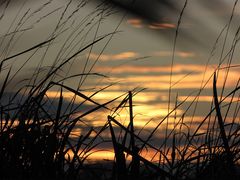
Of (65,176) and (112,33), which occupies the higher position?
(112,33)

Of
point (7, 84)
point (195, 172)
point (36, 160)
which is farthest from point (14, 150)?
point (195, 172)

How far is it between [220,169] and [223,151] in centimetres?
11

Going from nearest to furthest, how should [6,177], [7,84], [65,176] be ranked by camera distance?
[6,177] → [65,176] → [7,84]

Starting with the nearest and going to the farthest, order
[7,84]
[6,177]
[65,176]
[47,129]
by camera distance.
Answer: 1. [6,177]
2. [65,176]
3. [47,129]
4. [7,84]

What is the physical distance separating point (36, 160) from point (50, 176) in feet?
0.35

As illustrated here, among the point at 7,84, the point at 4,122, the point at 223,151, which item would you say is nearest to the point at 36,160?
the point at 4,122

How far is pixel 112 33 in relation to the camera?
Answer: 2.79 meters

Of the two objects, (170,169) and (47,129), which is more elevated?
(47,129)

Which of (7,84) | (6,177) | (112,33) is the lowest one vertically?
(6,177)

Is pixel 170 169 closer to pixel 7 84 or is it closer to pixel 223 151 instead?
pixel 223 151

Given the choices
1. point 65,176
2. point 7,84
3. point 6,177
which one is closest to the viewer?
point 6,177

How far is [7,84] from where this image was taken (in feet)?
8.80

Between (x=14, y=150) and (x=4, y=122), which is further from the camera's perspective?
(x=4, y=122)

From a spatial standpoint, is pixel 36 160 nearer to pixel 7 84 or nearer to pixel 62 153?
pixel 62 153
